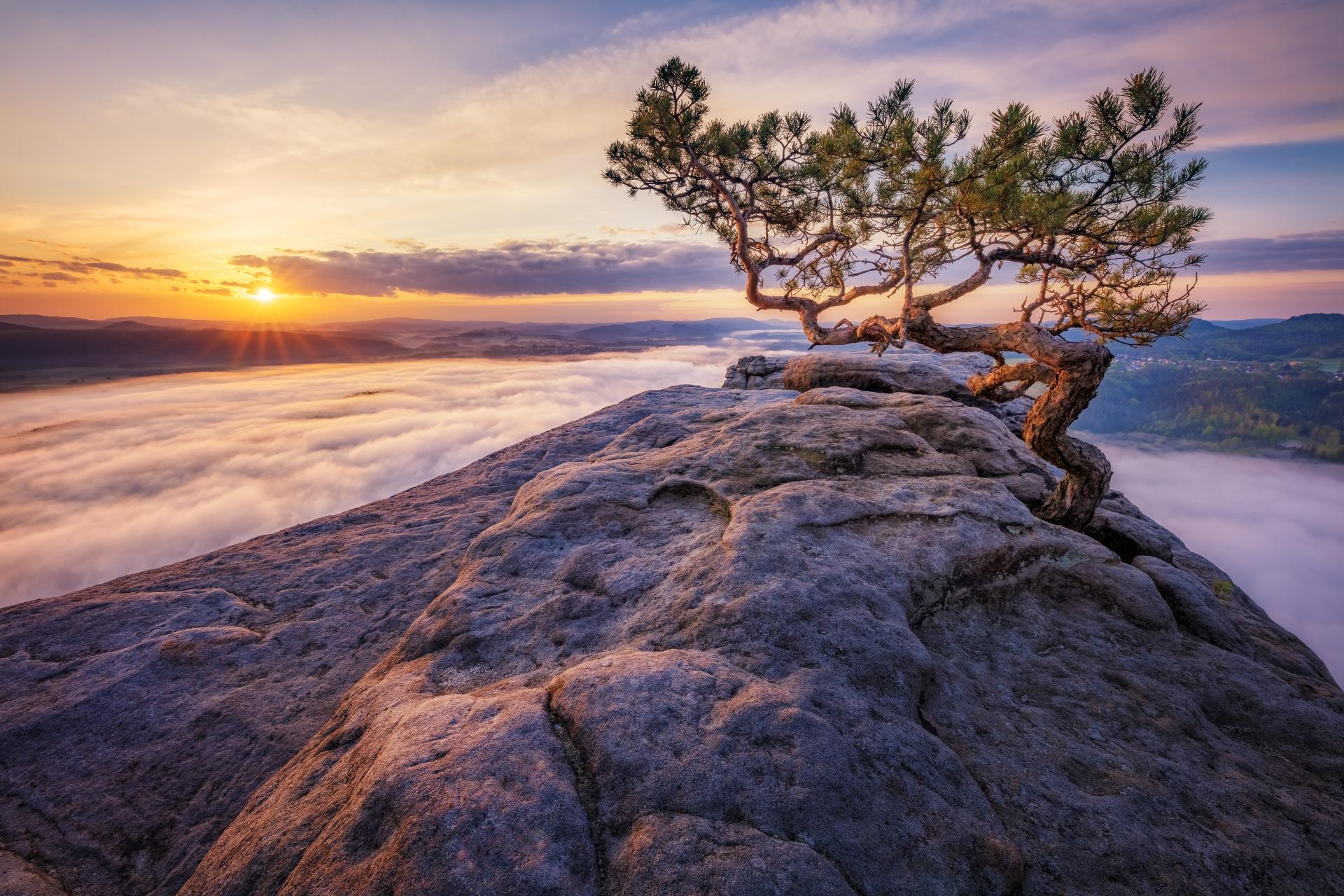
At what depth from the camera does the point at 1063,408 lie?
388 inches

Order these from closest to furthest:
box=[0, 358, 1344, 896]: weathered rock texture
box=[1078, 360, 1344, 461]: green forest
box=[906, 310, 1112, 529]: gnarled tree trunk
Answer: box=[0, 358, 1344, 896]: weathered rock texture
box=[906, 310, 1112, 529]: gnarled tree trunk
box=[1078, 360, 1344, 461]: green forest

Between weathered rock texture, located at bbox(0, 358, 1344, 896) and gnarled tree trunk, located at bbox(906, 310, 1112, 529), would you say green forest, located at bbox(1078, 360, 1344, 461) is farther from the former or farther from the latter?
weathered rock texture, located at bbox(0, 358, 1344, 896)

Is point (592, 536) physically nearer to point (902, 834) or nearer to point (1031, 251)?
point (902, 834)

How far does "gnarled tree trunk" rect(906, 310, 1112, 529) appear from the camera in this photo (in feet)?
31.2

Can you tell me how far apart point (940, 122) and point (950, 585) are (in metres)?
8.68

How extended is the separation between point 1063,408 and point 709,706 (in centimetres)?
952

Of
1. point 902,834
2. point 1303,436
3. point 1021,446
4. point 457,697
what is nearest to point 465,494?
point 457,697

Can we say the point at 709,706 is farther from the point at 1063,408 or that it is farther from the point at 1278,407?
the point at 1278,407

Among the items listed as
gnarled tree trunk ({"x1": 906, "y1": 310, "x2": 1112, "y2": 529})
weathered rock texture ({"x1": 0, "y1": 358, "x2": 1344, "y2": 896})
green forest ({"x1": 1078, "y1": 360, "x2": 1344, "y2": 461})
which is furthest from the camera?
green forest ({"x1": 1078, "y1": 360, "x2": 1344, "y2": 461})

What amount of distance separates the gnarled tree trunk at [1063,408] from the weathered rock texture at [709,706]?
2.44ft

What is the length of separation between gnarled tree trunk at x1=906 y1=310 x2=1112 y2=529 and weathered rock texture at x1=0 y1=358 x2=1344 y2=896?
745 millimetres

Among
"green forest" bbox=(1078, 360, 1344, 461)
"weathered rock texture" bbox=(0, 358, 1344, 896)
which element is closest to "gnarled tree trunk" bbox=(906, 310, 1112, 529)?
"weathered rock texture" bbox=(0, 358, 1344, 896)

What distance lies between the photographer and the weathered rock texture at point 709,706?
357 centimetres

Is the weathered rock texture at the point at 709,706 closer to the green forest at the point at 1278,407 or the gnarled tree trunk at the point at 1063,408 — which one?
the gnarled tree trunk at the point at 1063,408
